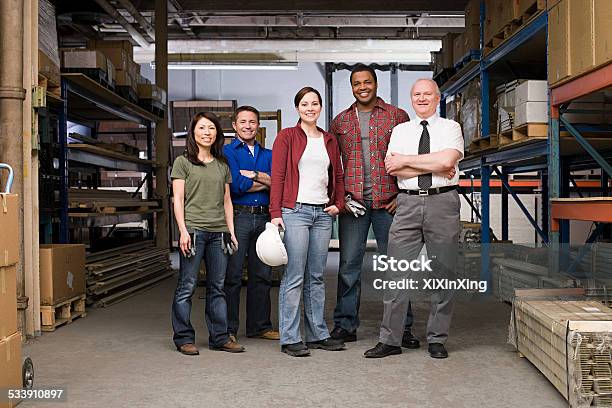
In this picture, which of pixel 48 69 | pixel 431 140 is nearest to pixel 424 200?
pixel 431 140

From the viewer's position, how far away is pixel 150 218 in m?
11.2

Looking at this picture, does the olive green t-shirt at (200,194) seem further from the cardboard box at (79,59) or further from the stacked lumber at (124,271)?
the cardboard box at (79,59)

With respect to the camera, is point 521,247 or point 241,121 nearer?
point 241,121

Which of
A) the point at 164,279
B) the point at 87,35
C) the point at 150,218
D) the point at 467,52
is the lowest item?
the point at 164,279

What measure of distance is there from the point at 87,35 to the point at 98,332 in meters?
8.44

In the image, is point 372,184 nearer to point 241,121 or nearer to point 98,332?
point 241,121

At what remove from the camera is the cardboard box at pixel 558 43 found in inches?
211

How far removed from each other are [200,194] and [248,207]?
0.50 metres

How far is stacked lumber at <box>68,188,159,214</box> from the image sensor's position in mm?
7533

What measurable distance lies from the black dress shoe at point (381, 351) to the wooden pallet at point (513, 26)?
348 cm

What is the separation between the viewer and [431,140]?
14.7ft

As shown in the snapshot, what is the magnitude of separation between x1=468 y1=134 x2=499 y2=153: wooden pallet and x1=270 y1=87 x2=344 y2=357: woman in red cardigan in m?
3.17

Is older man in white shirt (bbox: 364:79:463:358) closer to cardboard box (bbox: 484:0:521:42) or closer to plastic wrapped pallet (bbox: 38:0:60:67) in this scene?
cardboard box (bbox: 484:0:521:42)

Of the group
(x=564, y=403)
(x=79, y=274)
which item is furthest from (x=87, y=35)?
(x=564, y=403)
